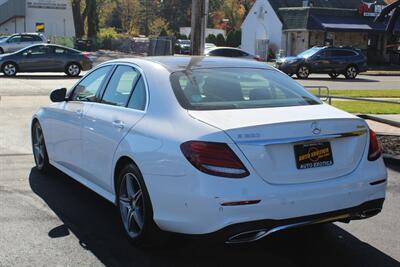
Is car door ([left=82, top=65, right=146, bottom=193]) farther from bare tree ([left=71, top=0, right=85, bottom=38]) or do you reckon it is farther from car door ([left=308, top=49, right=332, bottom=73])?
bare tree ([left=71, top=0, right=85, bottom=38])


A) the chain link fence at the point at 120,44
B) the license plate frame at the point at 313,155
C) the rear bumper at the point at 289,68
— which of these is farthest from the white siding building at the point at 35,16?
the license plate frame at the point at 313,155

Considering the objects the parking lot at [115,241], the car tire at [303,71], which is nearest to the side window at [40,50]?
the car tire at [303,71]

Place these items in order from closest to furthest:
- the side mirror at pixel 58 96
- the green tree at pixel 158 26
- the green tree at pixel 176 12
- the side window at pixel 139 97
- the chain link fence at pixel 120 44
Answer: the side window at pixel 139 97 < the side mirror at pixel 58 96 < the chain link fence at pixel 120 44 < the green tree at pixel 158 26 < the green tree at pixel 176 12

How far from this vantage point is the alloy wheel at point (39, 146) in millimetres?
7184

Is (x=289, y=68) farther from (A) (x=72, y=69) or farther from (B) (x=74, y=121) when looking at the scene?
(B) (x=74, y=121)

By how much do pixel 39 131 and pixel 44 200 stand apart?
4.84ft

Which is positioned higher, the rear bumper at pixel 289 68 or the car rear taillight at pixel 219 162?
the car rear taillight at pixel 219 162

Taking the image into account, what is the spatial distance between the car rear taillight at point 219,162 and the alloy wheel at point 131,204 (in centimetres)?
85

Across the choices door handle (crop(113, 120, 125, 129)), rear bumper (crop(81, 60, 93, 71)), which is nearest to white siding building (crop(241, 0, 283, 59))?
rear bumper (crop(81, 60, 93, 71))

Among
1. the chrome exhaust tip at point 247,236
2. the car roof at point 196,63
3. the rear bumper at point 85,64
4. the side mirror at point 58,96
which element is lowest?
the rear bumper at point 85,64

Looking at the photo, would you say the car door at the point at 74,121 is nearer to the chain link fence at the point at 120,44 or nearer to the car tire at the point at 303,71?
the car tire at the point at 303,71

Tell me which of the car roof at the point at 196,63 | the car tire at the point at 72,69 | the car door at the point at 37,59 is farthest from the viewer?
the car tire at the point at 72,69

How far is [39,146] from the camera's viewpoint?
730 centimetres

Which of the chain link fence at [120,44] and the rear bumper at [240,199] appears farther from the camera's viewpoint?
the chain link fence at [120,44]
